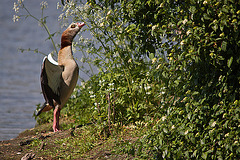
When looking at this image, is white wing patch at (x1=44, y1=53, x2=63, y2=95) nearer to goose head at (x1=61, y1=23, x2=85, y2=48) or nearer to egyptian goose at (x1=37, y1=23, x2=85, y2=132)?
egyptian goose at (x1=37, y1=23, x2=85, y2=132)

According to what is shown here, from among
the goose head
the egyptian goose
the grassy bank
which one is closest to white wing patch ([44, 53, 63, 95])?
the egyptian goose

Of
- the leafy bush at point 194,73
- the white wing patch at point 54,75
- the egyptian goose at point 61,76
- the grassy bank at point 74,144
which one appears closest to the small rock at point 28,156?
the grassy bank at point 74,144

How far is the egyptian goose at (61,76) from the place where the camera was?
454 cm

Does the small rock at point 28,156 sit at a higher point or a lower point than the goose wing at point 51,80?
lower

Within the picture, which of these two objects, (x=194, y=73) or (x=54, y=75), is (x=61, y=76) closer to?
(x=54, y=75)

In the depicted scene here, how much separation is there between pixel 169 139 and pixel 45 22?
383 centimetres

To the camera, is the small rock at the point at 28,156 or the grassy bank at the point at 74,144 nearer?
the grassy bank at the point at 74,144

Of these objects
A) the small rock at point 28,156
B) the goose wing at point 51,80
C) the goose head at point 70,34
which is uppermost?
the goose head at point 70,34

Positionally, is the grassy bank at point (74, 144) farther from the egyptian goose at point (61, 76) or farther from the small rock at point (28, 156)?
the egyptian goose at point (61, 76)

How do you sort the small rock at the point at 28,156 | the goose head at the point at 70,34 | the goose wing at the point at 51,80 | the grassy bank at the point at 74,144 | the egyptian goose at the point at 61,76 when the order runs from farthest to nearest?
the goose head at the point at 70,34
the egyptian goose at the point at 61,76
the goose wing at the point at 51,80
the small rock at the point at 28,156
the grassy bank at the point at 74,144

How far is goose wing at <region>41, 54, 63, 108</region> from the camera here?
14.5ft

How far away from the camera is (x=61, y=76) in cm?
472

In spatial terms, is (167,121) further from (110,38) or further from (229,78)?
(110,38)

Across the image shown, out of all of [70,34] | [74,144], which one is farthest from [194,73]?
[70,34]
